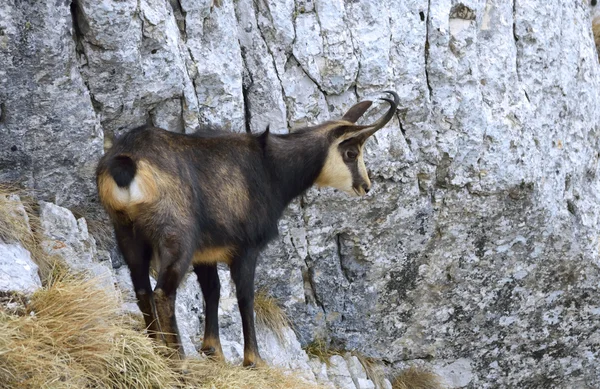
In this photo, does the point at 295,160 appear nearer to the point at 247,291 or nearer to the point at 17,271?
the point at 247,291

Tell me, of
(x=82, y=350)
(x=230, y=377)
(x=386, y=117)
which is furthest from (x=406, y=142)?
(x=82, y=350)

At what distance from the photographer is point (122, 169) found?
4938 millimetres

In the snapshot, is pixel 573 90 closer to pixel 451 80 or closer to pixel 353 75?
pixel 451 80

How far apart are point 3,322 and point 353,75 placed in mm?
3842

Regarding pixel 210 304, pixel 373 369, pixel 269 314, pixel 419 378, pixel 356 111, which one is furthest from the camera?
pixel 419 378

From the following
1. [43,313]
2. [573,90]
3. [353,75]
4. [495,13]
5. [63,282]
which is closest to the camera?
[43,313]

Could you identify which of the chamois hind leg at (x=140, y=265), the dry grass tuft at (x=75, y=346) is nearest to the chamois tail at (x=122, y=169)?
the chamois hind leg at (x=140, y=265)

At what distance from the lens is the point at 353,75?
7484 millimetres

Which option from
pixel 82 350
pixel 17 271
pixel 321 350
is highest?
pixel 17 271

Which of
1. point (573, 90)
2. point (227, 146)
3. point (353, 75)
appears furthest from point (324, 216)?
point (573, 90)

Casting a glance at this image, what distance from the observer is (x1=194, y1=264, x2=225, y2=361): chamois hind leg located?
5.93 m

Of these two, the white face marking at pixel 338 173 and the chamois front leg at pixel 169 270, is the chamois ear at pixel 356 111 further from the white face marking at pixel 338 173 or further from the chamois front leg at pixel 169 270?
the chamois front leg at pixel 169 270

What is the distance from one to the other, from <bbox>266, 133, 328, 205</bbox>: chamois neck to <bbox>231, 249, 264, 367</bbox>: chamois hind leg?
1.91 feet

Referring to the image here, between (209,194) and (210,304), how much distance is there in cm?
87
